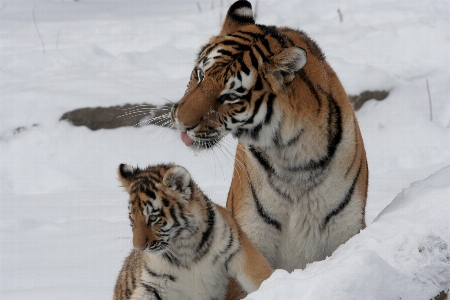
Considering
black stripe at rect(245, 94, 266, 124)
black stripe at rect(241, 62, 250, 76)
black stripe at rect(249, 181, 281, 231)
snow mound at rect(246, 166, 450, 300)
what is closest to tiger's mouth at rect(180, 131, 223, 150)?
black stripe at rect(245, 94, 266, 124)

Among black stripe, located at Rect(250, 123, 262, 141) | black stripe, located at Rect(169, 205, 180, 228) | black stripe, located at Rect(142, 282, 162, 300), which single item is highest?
black stripe, located at Rect(250, 123, 262, 141)

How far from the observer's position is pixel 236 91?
9.86ft

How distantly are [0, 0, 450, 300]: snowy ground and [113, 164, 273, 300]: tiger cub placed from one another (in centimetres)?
20

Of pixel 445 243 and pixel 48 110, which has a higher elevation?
pixel 445 243

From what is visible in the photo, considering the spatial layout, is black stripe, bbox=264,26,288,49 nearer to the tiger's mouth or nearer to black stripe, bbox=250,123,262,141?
black stripe, bbox=250,123,262,141

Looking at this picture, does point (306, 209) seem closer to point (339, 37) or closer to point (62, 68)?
point (62, 68)

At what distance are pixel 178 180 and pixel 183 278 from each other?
37 cm

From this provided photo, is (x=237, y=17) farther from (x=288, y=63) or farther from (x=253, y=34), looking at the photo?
(x=288, y=63)

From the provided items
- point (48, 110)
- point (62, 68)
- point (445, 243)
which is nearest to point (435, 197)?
point (445, 243)

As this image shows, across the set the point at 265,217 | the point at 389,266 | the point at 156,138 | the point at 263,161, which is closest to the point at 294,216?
the point at 265,217

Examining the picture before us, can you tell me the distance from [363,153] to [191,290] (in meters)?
0.94

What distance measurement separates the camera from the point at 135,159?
6.37 metres

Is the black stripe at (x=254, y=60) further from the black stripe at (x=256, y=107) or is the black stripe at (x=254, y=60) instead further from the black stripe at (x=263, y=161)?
the black stripe at (x=263, y=161)

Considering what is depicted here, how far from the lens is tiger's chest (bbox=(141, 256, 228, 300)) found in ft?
10.4
